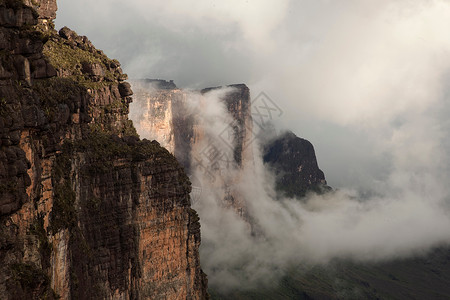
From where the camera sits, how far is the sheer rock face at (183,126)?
14000 centimetres

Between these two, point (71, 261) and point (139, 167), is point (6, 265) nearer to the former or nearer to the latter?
point (71, 261)

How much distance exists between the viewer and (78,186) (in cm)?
5250

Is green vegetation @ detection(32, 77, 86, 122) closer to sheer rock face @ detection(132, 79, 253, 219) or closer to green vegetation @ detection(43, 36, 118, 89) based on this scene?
green vegetation @ detection(43, 36, 118, 89)

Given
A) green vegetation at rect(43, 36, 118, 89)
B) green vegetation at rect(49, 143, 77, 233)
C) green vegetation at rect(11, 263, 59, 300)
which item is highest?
green vegetation at rect(43, 36, 118, 89)

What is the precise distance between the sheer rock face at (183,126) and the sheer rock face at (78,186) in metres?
64.6

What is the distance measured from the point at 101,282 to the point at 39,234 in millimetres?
21774

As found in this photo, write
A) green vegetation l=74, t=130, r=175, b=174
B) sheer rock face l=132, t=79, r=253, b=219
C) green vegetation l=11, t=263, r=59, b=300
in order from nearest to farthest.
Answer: green vegetation l=11, t=263, r=59, b=300
green vegetation l=74, t=130, r=175, b=174
sheer rock face l=132, t=79, r=253, b=219

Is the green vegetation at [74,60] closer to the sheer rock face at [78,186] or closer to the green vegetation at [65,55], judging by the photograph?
the green vegetation at [65,55]

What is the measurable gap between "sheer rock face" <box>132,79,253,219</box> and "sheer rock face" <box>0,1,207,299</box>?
2544 inches

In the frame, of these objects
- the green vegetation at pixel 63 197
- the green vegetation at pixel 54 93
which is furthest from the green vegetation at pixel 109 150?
the green vegetation at pixel 54 93

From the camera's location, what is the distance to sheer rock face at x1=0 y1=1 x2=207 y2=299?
32469mm

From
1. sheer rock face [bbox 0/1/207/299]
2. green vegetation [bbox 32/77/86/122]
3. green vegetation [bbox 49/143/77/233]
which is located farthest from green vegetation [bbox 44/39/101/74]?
green vegetation [bbox 49/143/77/233]

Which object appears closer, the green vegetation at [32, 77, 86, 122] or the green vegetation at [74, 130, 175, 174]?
the green vegetation at [32, 77, 86, 122]

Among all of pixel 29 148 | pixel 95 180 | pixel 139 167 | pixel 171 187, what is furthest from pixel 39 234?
pixel 171 187
